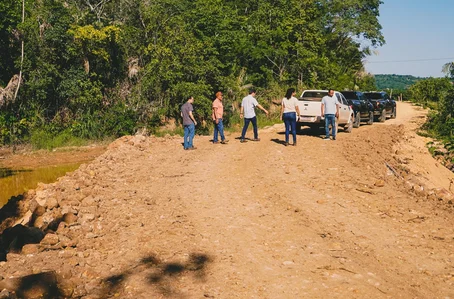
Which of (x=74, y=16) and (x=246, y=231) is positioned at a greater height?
(x=74, y=16)

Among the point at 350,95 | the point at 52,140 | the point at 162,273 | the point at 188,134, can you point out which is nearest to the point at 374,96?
the point at 350,95

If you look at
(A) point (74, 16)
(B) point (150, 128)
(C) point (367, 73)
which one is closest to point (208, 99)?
(B) point (150, 128)

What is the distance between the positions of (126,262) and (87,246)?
1.14m

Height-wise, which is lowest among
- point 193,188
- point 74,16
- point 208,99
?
point 193,188

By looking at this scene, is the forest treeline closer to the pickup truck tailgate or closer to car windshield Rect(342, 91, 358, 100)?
car windshield Rect(342, 91, 358, 100)

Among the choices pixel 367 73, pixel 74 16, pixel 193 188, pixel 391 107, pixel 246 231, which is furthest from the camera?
pixel 367 73

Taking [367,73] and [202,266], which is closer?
[202,266]

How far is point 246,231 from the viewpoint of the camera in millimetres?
8359

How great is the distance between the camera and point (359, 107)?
2384cm

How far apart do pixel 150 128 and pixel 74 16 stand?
7119 mm

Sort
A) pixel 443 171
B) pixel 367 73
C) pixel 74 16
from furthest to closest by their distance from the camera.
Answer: pixel 367 73
pixel 74 16
pixel 443 171

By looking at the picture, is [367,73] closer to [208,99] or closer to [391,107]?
[391,107]

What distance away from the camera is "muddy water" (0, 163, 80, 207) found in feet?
52.8

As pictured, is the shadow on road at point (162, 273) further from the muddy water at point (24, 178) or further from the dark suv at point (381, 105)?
the dark suv at point (381, 105)
